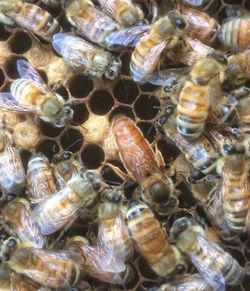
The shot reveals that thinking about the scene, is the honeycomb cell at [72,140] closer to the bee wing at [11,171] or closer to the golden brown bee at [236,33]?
the bee wing at [11,171]

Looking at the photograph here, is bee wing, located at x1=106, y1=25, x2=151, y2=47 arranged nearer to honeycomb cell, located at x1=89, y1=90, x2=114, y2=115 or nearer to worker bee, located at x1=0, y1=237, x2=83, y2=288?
honeycomb cell, located at x1=89, y1=90, x2=114, y2=115

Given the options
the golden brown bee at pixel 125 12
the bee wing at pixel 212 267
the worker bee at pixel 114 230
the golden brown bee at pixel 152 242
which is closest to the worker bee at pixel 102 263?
the worker bee at pixel 114 230

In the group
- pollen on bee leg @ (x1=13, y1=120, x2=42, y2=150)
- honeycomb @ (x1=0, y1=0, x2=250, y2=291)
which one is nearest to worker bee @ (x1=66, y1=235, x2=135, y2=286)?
honeycomb @ (x1=0, y1=0, x2=250, y2=291)

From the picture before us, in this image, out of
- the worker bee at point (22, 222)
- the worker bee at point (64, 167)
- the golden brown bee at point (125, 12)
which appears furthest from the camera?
the golden brown bee at point (125, 12)

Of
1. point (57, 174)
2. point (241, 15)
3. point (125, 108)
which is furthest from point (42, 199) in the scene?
point (241, 15)

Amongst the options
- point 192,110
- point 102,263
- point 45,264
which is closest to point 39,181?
point 45,264

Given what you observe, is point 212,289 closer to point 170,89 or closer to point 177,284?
point 177,284

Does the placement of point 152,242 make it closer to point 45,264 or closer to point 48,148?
point 45,264
